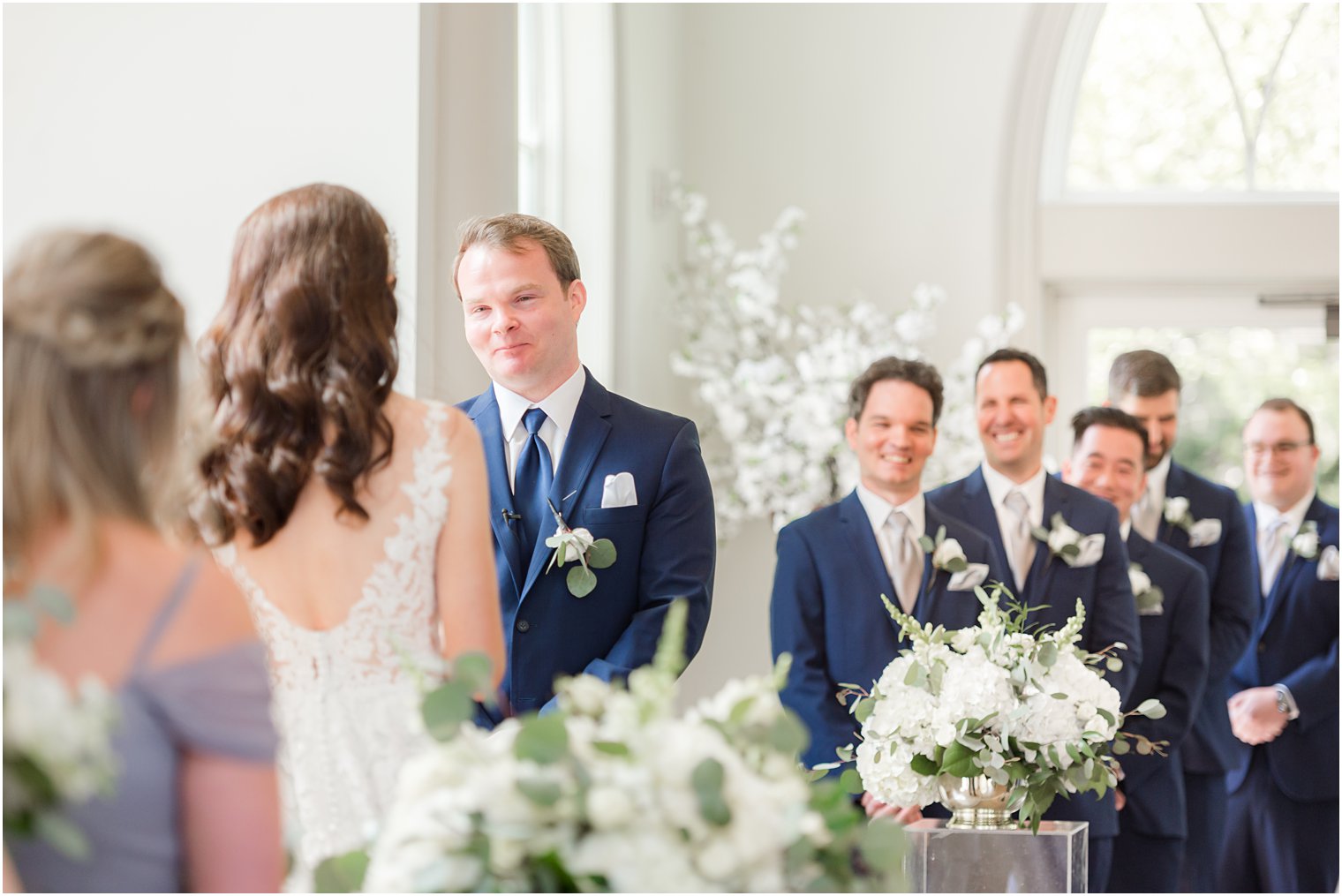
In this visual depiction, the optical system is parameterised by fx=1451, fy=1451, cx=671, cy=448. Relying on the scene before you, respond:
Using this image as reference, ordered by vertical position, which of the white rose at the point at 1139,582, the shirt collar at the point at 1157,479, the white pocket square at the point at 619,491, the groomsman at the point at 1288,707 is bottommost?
the groomsman at the point at 1288,707

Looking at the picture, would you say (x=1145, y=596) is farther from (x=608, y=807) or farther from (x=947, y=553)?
(x=608, y=807)

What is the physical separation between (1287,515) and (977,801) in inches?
104

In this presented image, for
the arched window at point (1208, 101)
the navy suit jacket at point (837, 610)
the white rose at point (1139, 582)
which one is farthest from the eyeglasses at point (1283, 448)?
the navy suit jacket at point (837, 610)

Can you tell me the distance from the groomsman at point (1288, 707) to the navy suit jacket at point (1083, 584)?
1.30 m

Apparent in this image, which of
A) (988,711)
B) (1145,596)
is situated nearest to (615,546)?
(988,711)

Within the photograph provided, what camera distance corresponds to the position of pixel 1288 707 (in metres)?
4.50

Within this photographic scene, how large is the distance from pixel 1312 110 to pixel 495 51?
4.50 m

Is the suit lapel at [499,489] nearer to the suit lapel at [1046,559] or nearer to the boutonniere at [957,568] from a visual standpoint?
the boutonniere at [957,568]

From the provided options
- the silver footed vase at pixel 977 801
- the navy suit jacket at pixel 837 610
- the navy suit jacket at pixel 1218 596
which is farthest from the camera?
the navy suit jacket at pixel 1218 596

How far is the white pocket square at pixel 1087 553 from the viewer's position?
3363 millimetres

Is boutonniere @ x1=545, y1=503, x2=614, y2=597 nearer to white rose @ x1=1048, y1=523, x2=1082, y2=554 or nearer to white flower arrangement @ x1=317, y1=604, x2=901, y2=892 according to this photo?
white flower arrangement @ x1=317, y1=604, x2=901, y2=892

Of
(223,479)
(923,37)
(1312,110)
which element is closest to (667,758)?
(223,479)

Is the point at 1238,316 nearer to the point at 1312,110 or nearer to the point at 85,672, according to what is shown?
the point at 1312,110

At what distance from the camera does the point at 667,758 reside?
4.40ft
